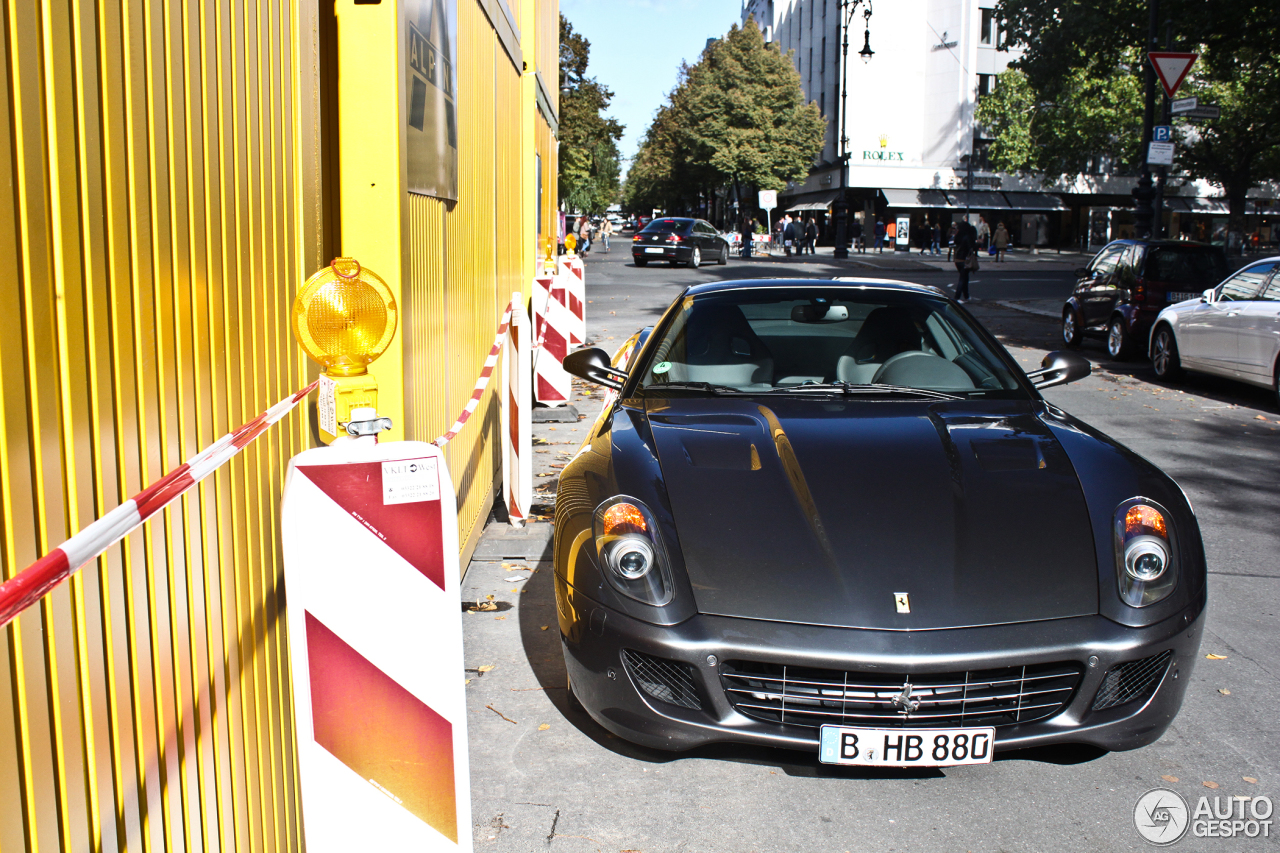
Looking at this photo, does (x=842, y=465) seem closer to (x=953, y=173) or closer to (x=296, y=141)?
(x=296, y=141)

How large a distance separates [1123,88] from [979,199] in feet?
39.9

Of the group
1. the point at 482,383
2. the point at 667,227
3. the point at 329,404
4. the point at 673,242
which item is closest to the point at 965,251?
the point at 673,242

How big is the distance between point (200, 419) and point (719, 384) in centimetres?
281

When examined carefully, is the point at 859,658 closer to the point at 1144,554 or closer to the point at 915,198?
the point at 1144,554

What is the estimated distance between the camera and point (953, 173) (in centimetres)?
5888

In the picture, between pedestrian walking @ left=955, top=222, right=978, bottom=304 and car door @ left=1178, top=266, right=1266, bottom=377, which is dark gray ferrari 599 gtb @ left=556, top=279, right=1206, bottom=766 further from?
pedestrian walking @ left=955, top=222, right=978, bottom=304

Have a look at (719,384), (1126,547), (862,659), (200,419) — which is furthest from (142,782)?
(719,384)

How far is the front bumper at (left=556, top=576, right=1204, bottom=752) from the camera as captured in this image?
294 cm

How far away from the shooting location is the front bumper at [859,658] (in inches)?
116

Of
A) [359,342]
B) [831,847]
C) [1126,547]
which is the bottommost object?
[831,847]

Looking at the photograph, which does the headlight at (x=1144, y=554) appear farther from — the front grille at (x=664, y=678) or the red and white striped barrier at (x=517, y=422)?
the red and white striped barrier at (x=517, y=422)

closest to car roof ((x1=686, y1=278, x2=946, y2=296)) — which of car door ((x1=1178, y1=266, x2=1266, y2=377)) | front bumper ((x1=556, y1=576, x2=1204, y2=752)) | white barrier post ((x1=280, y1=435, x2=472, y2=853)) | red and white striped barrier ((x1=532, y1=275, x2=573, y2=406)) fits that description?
front bumper ((x1=556, y1=576, x2=1204, y2=752))

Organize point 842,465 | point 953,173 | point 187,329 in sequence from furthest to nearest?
1. point 953,173
2. point 842,465
3. point 187,329

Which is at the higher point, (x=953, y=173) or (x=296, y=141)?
(x=953, y=173)
